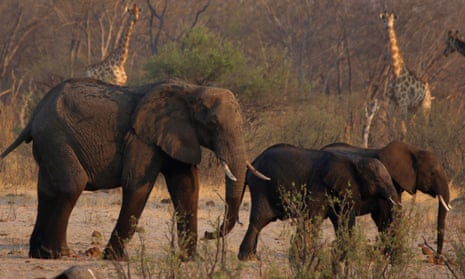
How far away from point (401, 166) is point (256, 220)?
167 cm

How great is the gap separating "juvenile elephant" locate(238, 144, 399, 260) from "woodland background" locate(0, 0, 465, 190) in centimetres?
833

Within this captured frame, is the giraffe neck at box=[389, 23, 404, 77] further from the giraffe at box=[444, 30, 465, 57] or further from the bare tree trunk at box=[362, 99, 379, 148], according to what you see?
the giraffe at box=[444, 30, 465, 57]

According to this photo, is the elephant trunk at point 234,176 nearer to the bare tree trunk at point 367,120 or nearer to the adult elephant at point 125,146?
the adult elephant at point 125,146

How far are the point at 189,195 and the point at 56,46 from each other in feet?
81.1

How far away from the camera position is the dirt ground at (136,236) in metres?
→ 8.42

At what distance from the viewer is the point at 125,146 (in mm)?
9070

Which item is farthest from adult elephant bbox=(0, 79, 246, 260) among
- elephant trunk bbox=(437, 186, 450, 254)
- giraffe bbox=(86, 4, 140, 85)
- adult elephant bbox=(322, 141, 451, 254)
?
giraffe bbox=(86, 4, 140, 85)

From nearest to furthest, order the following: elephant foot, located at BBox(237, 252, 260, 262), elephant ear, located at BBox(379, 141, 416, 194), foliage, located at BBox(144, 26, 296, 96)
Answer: elephant foot, located at BBox(237, 252, 260, 262), elephant ear, located at BBox(379, 141, 416, 194), foliage, located at BBox(144, 26, 296, 96)

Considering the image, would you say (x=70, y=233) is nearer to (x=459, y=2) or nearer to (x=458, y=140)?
(x=458, y=140)

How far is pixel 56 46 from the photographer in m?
33.2

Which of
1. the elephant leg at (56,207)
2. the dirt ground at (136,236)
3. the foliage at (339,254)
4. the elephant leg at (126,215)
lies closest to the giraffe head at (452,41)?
the dirt ground at (136,236)

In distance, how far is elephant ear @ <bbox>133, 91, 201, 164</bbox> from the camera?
9023 millimetres

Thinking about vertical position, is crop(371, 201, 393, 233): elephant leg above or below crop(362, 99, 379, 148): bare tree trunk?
below

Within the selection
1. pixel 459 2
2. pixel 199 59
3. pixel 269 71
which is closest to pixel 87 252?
pixel 199 59
